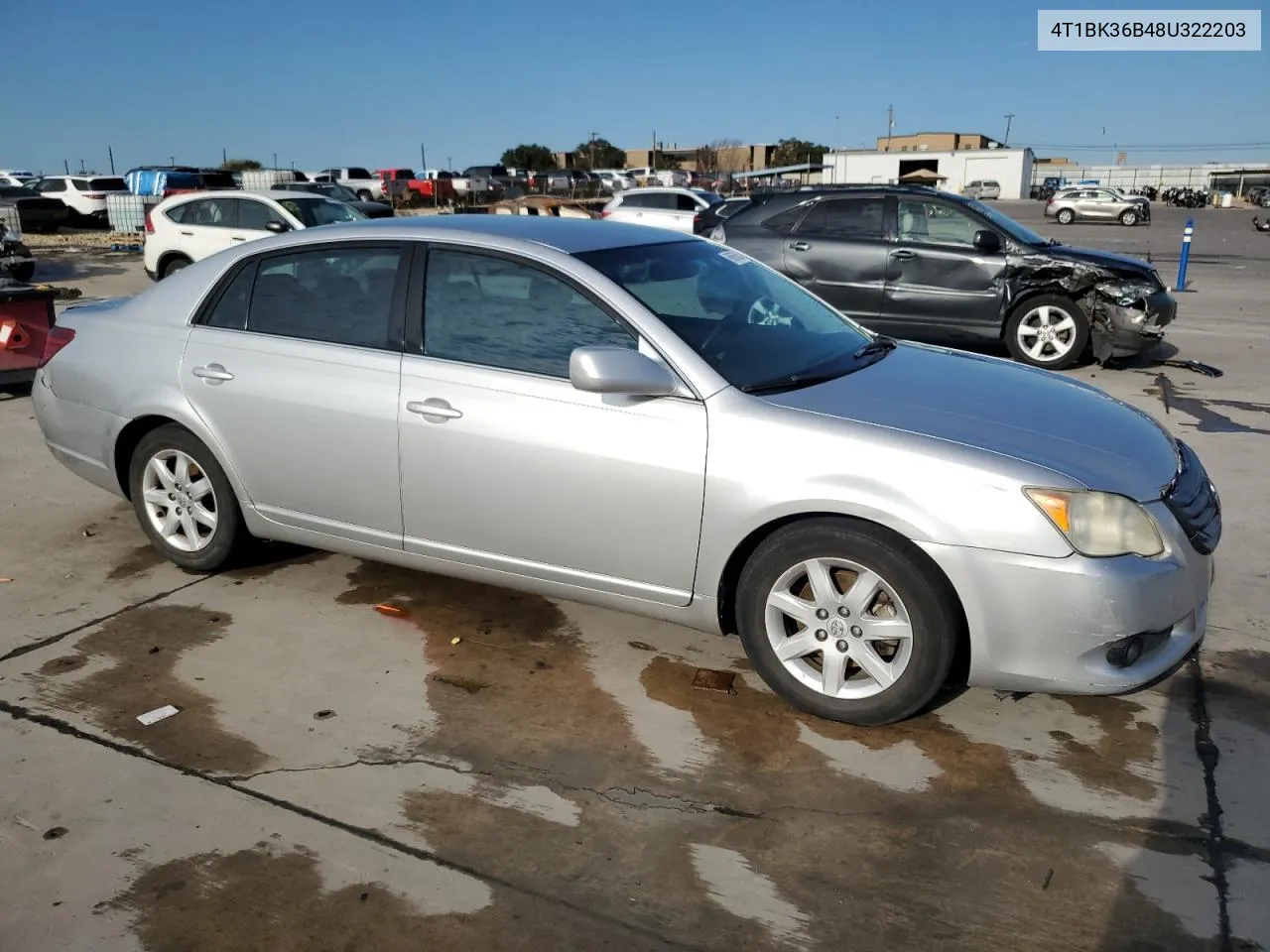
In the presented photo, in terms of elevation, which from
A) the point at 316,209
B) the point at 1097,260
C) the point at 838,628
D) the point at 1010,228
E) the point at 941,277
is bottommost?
the point at 838,628

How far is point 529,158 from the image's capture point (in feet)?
351

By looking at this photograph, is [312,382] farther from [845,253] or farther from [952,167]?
[952,167]

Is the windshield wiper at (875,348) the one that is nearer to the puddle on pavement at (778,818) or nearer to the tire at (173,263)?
the puddle on pavement at (778,818)

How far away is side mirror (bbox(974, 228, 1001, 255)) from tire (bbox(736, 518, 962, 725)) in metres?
6.93

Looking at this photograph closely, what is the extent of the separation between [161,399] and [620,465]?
2267 millimetres

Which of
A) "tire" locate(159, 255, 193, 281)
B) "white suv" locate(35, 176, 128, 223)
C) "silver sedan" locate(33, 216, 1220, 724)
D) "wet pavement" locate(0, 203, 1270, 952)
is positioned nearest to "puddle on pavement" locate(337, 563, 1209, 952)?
"wet pavement" locate(0, 203, 1270, 952)

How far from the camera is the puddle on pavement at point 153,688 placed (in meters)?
3.38

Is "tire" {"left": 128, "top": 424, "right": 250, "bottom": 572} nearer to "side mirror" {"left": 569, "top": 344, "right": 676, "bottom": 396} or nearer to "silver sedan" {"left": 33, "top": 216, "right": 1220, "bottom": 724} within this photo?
"silver sedan" {"left": 33, "top": 216, "right": 1220, "bottom": 724}

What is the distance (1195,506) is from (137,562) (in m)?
4.59

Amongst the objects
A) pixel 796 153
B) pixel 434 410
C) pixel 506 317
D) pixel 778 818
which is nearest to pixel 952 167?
pixel 796 153

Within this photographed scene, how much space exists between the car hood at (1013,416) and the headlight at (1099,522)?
52 mm

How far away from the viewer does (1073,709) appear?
144 inches

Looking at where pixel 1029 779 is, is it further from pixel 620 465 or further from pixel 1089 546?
pixel 620 465

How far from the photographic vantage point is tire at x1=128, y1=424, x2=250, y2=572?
4.57 metres
